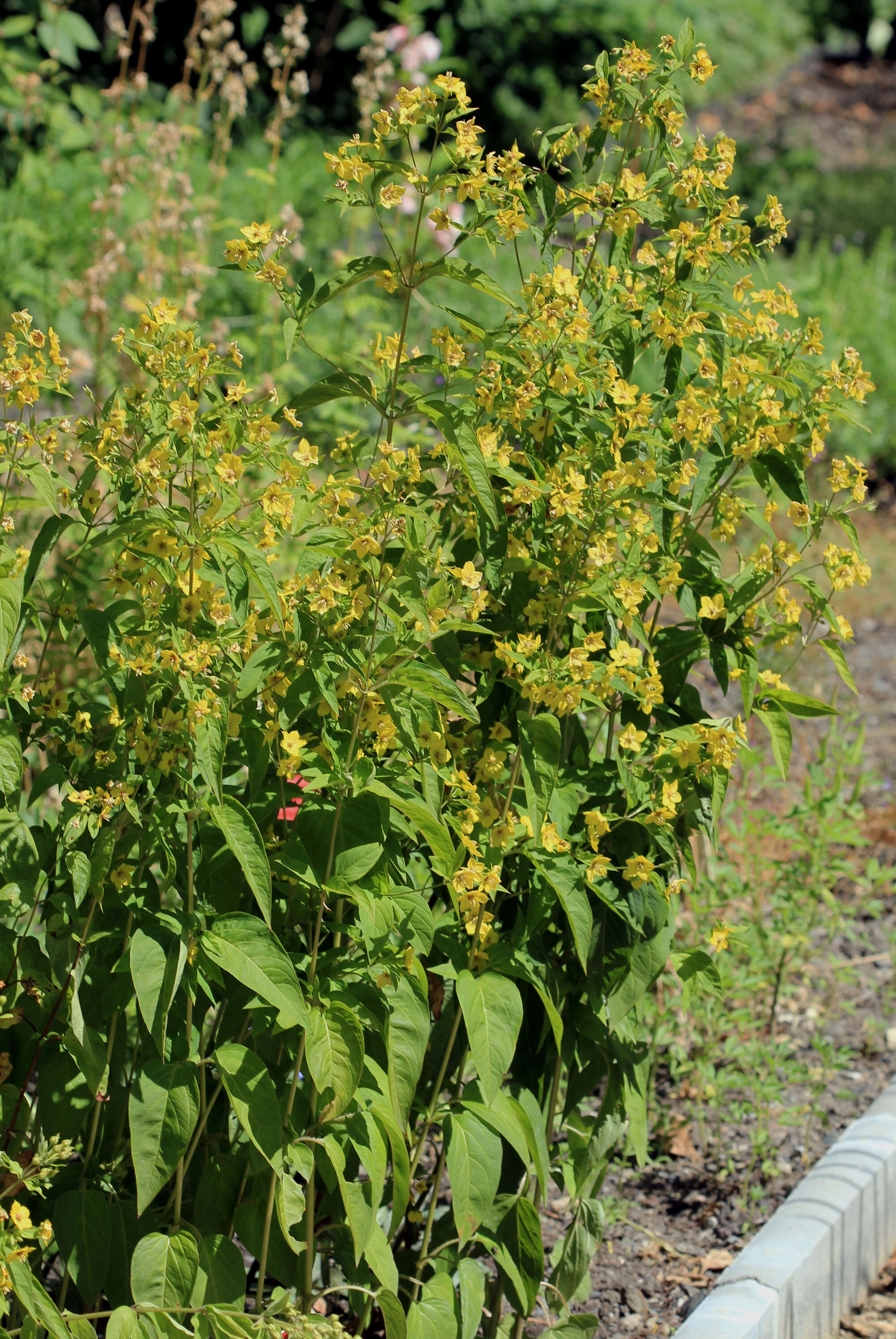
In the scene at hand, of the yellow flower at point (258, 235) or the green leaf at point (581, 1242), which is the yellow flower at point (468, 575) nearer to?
the yellow flower at point (258, 235)

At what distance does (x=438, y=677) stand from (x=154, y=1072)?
0.56 meters

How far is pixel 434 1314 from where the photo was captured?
68.8 inches

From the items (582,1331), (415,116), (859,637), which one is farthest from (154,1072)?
(859,637)

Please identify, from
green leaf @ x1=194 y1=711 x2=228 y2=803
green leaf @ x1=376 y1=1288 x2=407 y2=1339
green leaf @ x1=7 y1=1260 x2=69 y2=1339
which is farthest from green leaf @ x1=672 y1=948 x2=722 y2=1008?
green leaf @ x1=7 y1=1260 x2=69 y2=1339

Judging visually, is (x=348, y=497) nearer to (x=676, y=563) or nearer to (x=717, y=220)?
(x=676, y=563)

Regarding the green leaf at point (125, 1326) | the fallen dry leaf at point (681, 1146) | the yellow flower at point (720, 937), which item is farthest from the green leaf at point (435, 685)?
the fallen dry leaf at point (681, 1146)

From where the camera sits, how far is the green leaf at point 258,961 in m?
1.44

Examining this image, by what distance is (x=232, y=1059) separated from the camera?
4.99 ft

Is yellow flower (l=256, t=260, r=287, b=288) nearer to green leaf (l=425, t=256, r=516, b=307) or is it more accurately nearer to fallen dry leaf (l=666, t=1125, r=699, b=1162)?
green leaf (l=425, t=256, r=516, b=307)

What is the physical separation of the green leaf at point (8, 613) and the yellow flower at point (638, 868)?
2.64ft

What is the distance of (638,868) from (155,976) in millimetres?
628

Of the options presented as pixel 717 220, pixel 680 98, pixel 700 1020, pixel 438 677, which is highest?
pixel 680 98

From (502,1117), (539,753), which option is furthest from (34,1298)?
(539,753)

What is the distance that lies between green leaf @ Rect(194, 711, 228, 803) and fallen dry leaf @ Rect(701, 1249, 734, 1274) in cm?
165
